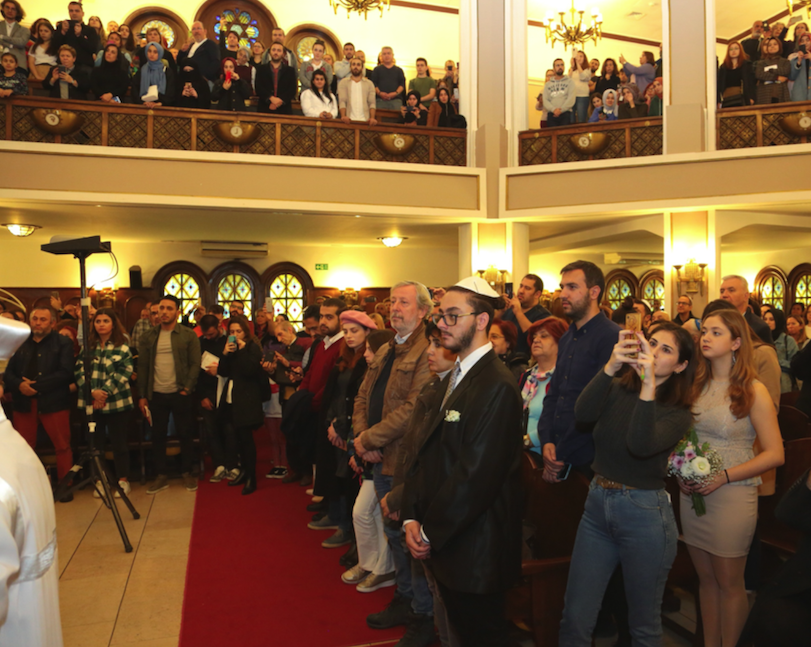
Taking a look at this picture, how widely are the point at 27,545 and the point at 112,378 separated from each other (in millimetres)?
4248

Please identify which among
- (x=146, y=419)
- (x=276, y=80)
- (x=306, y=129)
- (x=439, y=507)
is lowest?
(x=146, y=419)

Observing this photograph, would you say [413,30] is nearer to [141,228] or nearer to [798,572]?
[141,228]

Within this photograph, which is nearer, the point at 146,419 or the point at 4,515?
the point at 4,515

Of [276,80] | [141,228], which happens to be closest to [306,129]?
[276,80]

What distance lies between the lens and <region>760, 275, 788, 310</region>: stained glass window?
14.8 metres

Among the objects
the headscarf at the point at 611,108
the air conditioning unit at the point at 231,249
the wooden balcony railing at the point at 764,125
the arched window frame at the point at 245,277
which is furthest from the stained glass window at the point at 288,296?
the wooden balcony railing at the point at 764,125

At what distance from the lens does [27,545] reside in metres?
1.32

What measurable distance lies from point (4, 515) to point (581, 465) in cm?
223

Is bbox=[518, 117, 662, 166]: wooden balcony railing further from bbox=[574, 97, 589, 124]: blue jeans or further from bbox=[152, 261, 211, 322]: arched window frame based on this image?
bbox=[152, 261, 211, 322]: arched window frame

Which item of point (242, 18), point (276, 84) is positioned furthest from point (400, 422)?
point (242, 18)

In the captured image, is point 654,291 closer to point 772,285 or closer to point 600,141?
point 772,285

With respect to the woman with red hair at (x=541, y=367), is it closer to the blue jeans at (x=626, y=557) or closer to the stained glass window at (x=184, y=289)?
the blue jeans at (x=626, y=557)

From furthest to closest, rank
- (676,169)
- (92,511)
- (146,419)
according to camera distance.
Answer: (676,169)
(146,419)
(92,511)

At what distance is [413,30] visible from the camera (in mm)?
13758
